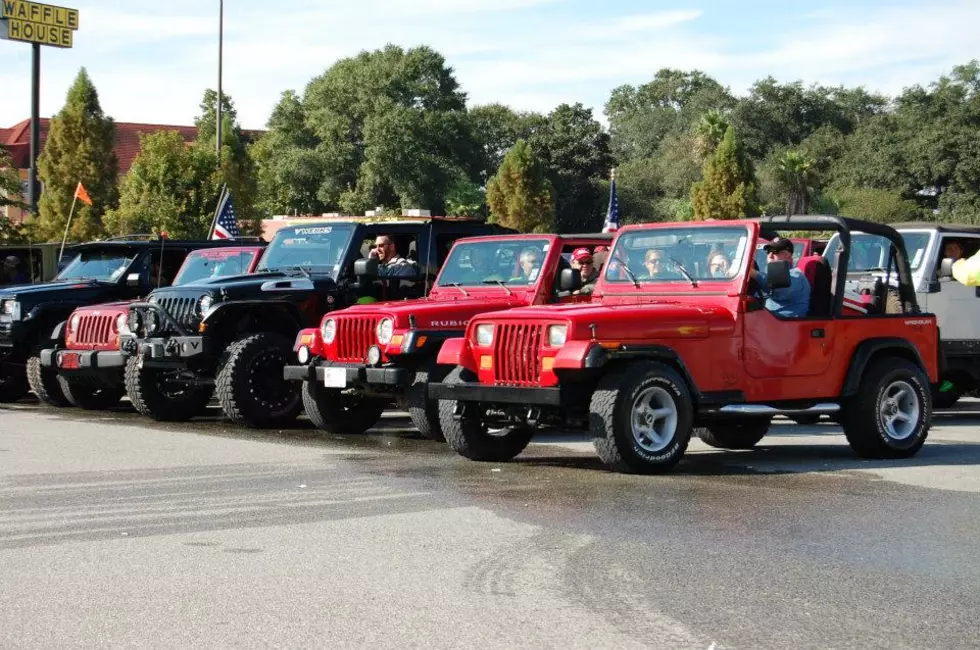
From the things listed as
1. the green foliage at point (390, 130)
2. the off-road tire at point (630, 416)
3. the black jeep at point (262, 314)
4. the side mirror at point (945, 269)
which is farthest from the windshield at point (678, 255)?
the green foliage at point (390, 130)

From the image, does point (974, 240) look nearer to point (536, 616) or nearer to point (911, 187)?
point (536, 616)

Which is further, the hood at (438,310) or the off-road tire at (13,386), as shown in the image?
the off-road tire at (13,386)

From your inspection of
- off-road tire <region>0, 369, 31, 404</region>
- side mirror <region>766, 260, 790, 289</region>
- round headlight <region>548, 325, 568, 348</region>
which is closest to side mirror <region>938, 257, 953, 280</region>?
side mirror <region>766, 260, 790, 289</region>

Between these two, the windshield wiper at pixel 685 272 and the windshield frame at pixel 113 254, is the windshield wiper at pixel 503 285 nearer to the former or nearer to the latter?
the windshield wiper at pixel 685 272

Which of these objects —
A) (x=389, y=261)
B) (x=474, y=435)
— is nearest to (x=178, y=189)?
(x=389, y=261)

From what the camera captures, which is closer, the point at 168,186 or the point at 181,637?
the point at 181,637

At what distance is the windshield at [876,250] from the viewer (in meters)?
14.3

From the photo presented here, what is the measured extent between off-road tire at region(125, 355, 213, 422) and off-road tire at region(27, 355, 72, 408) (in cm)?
218

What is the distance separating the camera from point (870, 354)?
12164 millimetres

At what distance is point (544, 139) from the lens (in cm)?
9588

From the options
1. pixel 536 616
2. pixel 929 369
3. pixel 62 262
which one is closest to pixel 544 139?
Result: pixel 62 262

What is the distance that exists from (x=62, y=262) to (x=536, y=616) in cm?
1523

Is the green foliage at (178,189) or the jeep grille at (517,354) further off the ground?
the green foliage at (178,189)

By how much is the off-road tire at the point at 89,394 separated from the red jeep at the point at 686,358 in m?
7.13
